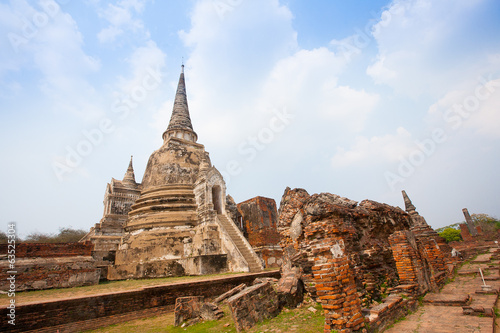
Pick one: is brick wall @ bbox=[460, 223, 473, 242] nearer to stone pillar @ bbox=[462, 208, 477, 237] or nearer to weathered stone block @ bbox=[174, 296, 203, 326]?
stone pillar @ bbox=[462, 208, 477, 237]

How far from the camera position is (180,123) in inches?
736

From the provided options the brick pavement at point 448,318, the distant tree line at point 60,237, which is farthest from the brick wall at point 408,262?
the distant tree line at point 60,237

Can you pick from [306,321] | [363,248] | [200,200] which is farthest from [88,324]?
[200,200]

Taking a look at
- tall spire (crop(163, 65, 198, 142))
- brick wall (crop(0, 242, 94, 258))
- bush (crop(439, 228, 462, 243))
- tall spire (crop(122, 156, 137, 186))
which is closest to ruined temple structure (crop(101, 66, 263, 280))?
tall spire (crop(163, 65, 198, 142))

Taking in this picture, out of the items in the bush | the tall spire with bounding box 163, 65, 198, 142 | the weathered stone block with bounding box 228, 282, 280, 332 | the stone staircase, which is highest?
the tall spire with bounding box 163, 65, 198, 142

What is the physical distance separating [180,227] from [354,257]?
30.8 feet

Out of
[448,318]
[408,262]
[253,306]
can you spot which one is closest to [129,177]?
[253,306]

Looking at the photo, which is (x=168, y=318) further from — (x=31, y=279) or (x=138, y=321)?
(x=31, y=279)

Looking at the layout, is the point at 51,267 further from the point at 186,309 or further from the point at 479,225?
the point at 479,225

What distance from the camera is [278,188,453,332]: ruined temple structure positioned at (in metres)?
4.05

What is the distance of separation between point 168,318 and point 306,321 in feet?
12.1

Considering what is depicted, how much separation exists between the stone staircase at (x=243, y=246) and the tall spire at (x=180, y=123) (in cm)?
750

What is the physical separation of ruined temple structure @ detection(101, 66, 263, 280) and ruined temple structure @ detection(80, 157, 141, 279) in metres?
3.41

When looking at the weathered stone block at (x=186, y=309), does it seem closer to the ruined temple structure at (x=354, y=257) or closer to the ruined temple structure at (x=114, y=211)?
the ruined temple structure at (x=354, y=257)
